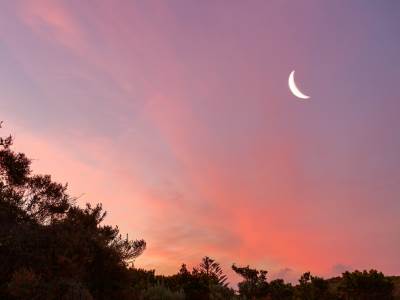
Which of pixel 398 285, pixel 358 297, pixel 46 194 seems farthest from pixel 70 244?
pixel 398 285

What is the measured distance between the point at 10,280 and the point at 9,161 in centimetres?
649

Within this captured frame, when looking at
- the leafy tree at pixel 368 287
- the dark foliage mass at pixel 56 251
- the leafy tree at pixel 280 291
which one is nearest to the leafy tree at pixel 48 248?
the dark foliage mass at pixel 56 251

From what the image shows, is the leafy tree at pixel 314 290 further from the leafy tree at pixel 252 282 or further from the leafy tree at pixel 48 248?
the leafy tree at pixel 48 248

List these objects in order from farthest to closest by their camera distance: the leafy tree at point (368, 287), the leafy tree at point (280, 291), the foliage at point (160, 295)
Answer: the leafy tree at point (280, 291) → the leafy tree at point (368, 287) → the foliage at point (160, 295)

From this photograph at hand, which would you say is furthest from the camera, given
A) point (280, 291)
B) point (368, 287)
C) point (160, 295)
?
point (280, 291)

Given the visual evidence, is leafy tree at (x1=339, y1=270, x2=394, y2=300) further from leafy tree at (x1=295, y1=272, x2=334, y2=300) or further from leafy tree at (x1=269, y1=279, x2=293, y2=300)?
leafy tree at (x1=269, y1=279, x2=293, y2=300)

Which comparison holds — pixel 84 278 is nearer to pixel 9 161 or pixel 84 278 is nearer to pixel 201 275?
pixel 9 161

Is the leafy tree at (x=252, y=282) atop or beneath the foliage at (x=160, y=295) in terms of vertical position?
atop

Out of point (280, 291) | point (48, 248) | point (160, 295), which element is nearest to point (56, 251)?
point (48, 248)

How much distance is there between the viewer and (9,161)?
20.0m

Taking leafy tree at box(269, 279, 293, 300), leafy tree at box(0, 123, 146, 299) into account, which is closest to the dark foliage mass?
leafy tree at box(0, 123, 146, 299)

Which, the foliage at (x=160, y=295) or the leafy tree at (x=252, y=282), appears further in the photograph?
the leafy tree at (x=252, y=282)

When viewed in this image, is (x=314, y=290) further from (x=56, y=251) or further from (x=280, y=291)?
(x=56, y=251)

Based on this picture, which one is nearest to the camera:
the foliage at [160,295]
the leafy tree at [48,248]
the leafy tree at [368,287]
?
the leafy tree at [48,248]
